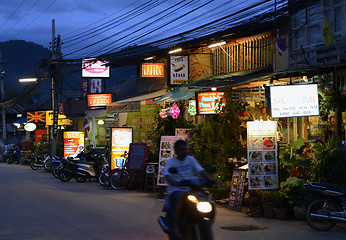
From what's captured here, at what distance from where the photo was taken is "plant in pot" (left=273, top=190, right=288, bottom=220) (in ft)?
36.6

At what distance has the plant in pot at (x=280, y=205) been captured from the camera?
11.1 metres

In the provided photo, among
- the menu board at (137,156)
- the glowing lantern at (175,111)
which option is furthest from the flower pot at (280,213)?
the glowing lantern at (175,111)

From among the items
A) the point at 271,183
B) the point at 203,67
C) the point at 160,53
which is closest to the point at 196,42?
the point at 203,67

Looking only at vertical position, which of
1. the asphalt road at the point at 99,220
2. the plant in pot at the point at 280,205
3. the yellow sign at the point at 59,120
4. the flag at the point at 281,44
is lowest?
the asphalt road at the point at 99,220

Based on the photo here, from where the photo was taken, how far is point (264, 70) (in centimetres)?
1756

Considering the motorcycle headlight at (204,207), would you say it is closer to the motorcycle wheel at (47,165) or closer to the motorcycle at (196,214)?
the motorcycle at (196,214)

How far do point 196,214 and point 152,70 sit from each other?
59.3 feet

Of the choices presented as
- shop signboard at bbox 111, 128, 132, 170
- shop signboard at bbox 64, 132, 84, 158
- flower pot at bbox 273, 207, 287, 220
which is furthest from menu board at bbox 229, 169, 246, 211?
shop signboard at bbox 64, 132, 84, 158

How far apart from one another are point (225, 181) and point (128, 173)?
4.60 meters

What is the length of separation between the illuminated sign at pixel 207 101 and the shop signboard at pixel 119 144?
4.56 meters

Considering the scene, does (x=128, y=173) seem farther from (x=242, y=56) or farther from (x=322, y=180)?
(x=322, y=180)

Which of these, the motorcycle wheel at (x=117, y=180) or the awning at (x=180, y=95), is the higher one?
the awning at (x=180, y=95)

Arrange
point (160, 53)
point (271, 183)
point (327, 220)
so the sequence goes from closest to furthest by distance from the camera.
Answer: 1. point (327, 220)
2. point (271, 183)
3. point (160, 53)

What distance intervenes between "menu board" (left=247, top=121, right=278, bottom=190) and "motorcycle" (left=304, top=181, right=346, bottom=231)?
2.17 meters
